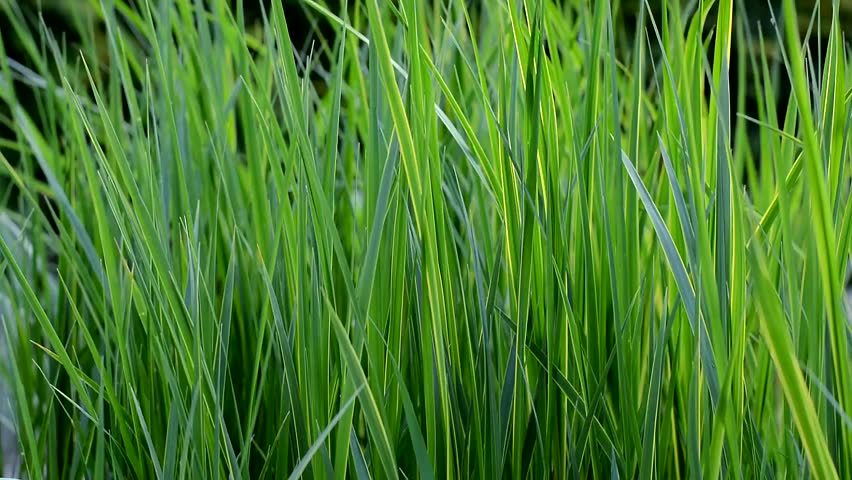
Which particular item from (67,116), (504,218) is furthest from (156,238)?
(67,116)

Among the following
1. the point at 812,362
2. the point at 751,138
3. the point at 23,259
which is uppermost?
the point at 812,362

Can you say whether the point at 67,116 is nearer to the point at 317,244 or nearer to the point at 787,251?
the point at 317,244

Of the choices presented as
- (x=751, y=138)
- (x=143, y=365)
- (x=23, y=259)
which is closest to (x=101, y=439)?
(x=143, y=365)

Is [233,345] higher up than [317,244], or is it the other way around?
[317,244]

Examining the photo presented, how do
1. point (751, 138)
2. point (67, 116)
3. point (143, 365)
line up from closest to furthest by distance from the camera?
point (143, 365) → point (67, 116) → point (751, 138)

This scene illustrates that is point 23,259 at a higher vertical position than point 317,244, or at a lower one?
lower

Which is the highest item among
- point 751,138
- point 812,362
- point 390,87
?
point 390,87

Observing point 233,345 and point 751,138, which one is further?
point 751,138

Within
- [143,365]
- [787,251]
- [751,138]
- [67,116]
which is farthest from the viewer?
[751,138]

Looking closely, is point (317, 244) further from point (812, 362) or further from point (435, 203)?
point (812, 362)
